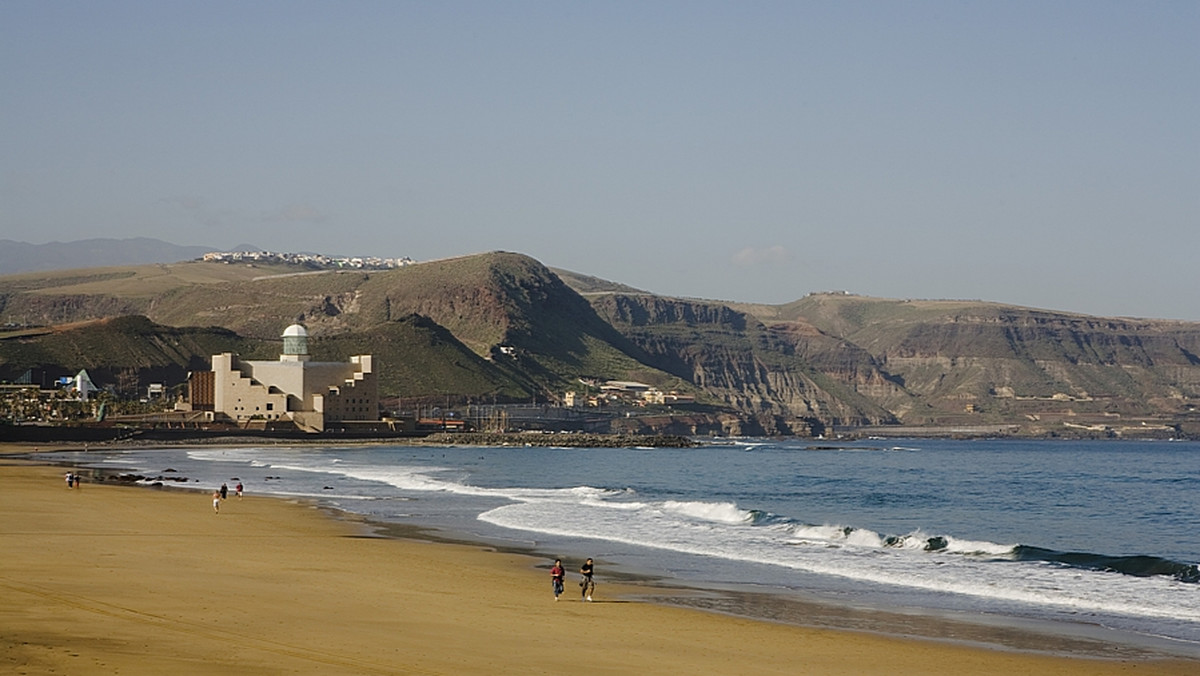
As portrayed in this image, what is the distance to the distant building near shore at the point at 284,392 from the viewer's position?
135 meters

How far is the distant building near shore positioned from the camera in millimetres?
134625

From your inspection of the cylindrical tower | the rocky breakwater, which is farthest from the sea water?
the cylindrical tower

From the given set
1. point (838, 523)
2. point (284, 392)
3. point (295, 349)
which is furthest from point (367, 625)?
point (295, 349)

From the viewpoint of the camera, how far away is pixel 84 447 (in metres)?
Answer: 102

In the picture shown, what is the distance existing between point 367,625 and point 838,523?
1032 inches

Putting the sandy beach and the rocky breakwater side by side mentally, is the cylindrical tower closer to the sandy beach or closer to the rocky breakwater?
the rocky breakwater

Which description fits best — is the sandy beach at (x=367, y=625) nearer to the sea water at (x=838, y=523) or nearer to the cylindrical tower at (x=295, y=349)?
the sea water at (x=838, y=523)

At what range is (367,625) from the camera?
2078cm

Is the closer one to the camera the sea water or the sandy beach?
the sandy beach

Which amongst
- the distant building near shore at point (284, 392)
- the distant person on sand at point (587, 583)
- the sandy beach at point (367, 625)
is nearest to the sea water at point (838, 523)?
the distant person on sand at point (587, 583)

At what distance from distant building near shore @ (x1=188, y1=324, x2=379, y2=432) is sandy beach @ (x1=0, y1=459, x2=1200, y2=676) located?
103869mm

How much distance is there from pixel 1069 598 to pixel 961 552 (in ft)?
28.3

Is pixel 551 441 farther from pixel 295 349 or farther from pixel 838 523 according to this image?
pixel 838 523

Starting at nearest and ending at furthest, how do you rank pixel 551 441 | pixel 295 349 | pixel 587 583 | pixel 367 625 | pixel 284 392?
pixel 367 625
pixel 587 583
pixel 284 392
pixel 551 441
pixel 295 349
